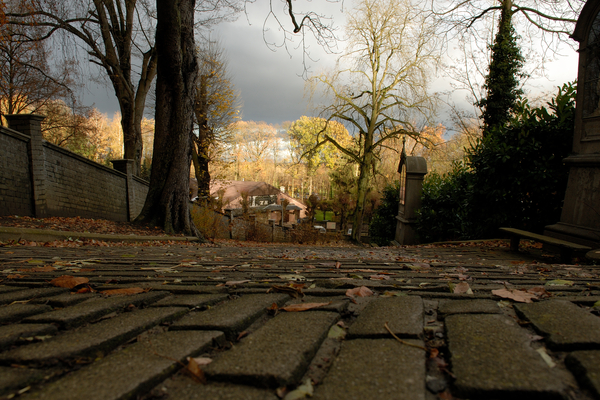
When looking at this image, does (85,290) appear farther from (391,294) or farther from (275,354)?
(391,294)

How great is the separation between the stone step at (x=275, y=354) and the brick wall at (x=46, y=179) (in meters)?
12.8

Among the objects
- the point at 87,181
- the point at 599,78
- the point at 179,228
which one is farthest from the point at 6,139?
the point at 599,78

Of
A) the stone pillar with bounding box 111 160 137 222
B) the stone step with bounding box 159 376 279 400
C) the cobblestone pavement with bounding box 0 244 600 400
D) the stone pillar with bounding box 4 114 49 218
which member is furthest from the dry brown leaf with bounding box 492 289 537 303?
the stone pillar with bounding box 111 160 137 222

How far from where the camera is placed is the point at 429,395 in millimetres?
851

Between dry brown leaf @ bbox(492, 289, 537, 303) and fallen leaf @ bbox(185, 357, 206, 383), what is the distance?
62.9 inches

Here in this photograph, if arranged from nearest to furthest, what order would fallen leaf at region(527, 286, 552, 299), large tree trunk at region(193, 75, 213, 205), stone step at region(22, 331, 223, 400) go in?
stone step at region(22, 331, 223, 400), fallen leaf at region(527, 286, 552, 299), large tree trunk at region(193, 75, 213, 205)

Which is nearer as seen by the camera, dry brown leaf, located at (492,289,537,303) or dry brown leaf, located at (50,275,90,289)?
dry brown leaf, located at (492,289,537,303)

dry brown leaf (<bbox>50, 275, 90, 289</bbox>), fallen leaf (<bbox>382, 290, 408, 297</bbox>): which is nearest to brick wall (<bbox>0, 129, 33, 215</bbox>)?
dry brown leaf (<bbox>50, 275, 90, 289</bbox>)

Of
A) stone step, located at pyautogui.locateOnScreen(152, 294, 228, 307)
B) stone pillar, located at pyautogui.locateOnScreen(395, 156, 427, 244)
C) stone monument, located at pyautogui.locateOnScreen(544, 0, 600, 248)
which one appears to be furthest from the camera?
stone pillar, located at pyautogui.locateOnScreen(395, 156, 427, 244)

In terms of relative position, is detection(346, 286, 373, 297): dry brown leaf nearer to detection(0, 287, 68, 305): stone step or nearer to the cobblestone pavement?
the cobblestone pavement

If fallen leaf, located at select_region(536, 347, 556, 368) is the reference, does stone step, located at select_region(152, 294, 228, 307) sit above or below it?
below

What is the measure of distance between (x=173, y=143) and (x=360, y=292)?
9.90 meters

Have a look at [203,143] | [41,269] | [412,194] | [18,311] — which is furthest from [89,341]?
[203,143]

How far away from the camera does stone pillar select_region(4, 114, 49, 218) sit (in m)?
11.4
